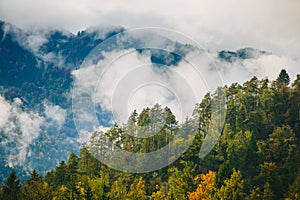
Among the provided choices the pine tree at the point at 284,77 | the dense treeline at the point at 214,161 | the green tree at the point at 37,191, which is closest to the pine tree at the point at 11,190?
the dense treeline at the point at 214,161

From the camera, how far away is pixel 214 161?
81.7 meters

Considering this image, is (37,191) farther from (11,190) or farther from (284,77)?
(284,77)

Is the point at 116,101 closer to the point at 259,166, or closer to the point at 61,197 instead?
the point at 61,197

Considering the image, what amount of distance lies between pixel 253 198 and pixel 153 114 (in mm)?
29480

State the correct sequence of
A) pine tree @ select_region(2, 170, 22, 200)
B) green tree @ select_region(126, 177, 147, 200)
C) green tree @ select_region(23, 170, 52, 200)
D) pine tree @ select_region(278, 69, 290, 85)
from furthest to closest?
pine tree @ select_region(278, 69, 290, 85)
green tree @ select_region(126, 177, 147, 200)
pine tree @ select_region(2, 170, 22, 200)
green tree @ select_region(23, 170, 52, 200)

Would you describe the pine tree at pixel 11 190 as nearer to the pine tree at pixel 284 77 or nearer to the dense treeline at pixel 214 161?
the dense treeline at pixel 214 161

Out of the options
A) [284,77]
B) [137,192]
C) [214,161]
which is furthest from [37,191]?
[284,77]

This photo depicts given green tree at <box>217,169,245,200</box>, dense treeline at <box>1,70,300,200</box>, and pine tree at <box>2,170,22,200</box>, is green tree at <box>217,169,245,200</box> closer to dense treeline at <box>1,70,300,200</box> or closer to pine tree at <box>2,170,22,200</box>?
dense treeline at <box>1,70,300,200</box>

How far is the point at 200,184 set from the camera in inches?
2566

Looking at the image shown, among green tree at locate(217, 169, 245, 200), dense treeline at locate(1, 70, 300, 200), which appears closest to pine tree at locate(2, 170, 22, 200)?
dense treeline at locate(1, 70, 300, 200)

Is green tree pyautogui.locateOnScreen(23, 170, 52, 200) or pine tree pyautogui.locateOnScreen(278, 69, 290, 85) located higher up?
pine tree pyautogui.locateOnScreen(278, 69, 290, 85)

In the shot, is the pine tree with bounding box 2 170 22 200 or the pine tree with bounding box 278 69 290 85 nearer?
the pine tree with bounding box 2 170 22 200

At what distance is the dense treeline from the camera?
66375 mm

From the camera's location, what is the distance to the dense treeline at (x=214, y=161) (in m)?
66.4
